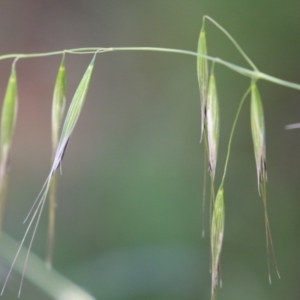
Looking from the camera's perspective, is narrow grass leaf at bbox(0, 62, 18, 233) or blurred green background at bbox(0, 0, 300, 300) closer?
narrow grass leaf at bbox(0, 62, 18, 233)

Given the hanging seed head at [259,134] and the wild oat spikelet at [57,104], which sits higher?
the wild oat spikelet at [57,104]

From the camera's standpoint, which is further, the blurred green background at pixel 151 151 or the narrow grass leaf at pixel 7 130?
the blurred green background at pixel 151 151

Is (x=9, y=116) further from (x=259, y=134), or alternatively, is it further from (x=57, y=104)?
(x=259, y=134)

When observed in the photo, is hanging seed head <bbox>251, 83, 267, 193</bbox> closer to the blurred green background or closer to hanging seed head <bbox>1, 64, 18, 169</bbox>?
hanging seed head <bbox>1, 64, 18, 169</bbox>

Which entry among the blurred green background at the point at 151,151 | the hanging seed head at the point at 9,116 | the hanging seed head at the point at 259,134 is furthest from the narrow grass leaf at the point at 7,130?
the blurred green background at the point at 151,151

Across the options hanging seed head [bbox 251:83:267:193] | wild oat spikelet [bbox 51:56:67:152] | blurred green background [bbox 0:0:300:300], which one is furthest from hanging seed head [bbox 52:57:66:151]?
blurred green background [bbox 0:0:300:300]

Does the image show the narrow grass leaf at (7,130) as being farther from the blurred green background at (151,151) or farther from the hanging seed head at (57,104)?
the blurred green background at (151,151)

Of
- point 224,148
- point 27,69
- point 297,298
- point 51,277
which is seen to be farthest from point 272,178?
point 27,69

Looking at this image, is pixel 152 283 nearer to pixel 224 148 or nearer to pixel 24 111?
pixel 224 148
